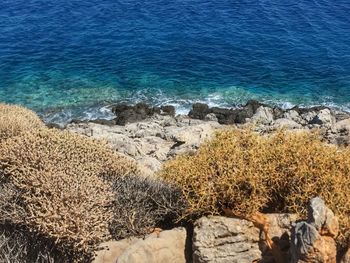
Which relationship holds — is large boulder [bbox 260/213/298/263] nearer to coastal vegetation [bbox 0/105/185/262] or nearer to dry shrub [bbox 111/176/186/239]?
dry shrub [bbox 111/176/186/239]

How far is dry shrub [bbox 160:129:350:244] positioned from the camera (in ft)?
32.0

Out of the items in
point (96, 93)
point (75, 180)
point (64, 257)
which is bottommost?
point (96, 93)

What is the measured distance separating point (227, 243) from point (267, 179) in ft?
5.23

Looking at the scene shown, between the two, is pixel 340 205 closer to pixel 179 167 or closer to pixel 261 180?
pixel 261 180

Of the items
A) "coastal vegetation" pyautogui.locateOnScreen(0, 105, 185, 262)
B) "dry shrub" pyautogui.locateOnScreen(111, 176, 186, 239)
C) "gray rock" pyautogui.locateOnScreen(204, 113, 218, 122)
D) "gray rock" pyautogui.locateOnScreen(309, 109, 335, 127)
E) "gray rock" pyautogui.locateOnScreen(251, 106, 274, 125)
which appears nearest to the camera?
"coastal vegetation" pyautogui.locateOnScreen(0, 105, 185, 262)

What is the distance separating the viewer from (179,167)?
1096 cm

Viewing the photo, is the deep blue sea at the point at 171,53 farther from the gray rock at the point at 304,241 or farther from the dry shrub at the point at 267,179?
the gray rock at the point at 304,241

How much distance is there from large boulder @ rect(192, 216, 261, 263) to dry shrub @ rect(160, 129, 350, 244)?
374 millimetres

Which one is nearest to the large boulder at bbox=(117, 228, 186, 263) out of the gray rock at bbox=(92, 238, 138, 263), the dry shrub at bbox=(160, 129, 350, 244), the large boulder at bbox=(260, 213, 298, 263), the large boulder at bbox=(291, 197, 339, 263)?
the gray rock at bbox=(92, 238, 138, 263)

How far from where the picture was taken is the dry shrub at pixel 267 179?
32.0 ft

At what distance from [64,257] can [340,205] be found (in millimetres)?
5527

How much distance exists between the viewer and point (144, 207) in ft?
35.5

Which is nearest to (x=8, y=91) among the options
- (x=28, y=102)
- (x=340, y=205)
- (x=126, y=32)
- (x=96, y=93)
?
(x=28, y=102)

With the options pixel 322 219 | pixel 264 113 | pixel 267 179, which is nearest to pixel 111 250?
pixel 267 179
